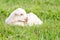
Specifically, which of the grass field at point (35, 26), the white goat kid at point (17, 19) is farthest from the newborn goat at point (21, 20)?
the grass field at point (35, 26)

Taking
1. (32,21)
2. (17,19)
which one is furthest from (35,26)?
(17,19)

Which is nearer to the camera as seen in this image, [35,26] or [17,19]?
[35,26]

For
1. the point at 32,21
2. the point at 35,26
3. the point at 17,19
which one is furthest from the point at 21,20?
the point at 35,26

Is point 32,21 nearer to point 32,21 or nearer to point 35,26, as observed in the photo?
point 32,21

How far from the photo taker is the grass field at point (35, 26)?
13.5 ft

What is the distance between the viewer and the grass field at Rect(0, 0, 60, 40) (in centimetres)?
410

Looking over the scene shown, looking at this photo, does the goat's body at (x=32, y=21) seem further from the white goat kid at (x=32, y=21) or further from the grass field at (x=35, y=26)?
the grass field at (x=35, y=26)

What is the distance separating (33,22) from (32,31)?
0.50m

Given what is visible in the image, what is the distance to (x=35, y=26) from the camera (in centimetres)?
455

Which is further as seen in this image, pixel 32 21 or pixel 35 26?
pixel 32 21

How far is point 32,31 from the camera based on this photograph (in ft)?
14.2

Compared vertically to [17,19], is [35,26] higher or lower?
lower

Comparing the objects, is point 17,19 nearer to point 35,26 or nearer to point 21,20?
point 21,20

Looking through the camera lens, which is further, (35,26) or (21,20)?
(21,20)
